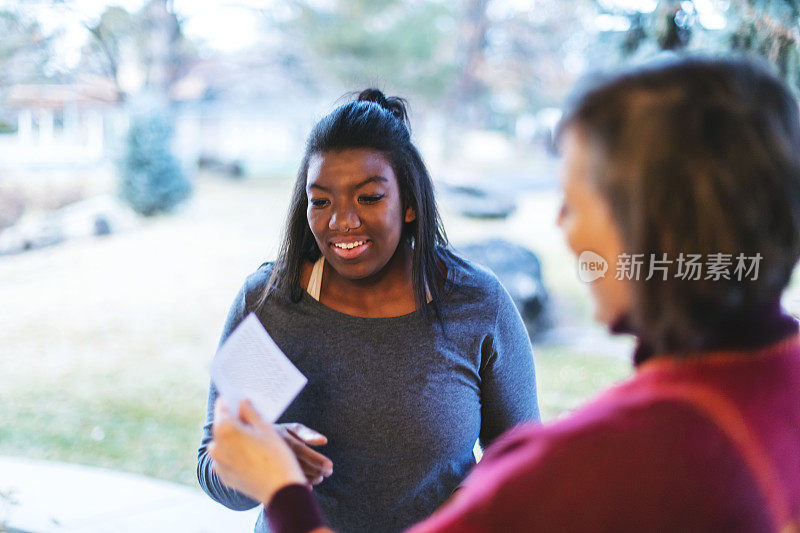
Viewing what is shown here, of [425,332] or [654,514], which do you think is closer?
[654,514]

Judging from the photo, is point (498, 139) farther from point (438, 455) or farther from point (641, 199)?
point (641, 199)

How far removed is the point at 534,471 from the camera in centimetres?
62

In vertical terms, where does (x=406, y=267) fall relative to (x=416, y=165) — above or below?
below

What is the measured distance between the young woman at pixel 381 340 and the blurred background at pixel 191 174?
8.05 feet

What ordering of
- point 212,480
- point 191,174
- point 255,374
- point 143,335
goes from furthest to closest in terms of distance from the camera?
point 191,174, point 143,335, point 212,480, point 255,374

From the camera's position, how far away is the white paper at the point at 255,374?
994 mm

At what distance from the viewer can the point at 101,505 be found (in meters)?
2.21

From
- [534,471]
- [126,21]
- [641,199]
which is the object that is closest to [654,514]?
[534,471]

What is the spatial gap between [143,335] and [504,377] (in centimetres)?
392

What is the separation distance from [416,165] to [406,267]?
22 centimetres

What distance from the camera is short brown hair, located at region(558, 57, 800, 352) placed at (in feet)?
1.96

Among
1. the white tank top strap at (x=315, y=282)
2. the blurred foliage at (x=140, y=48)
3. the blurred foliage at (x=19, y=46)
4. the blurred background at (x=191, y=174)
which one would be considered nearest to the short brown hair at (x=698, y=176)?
the white tank top strap at (x=315, y=282)

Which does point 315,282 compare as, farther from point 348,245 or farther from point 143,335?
point 143,335

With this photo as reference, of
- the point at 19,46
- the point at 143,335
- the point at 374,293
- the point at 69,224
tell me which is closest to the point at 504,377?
the point at 374,293
